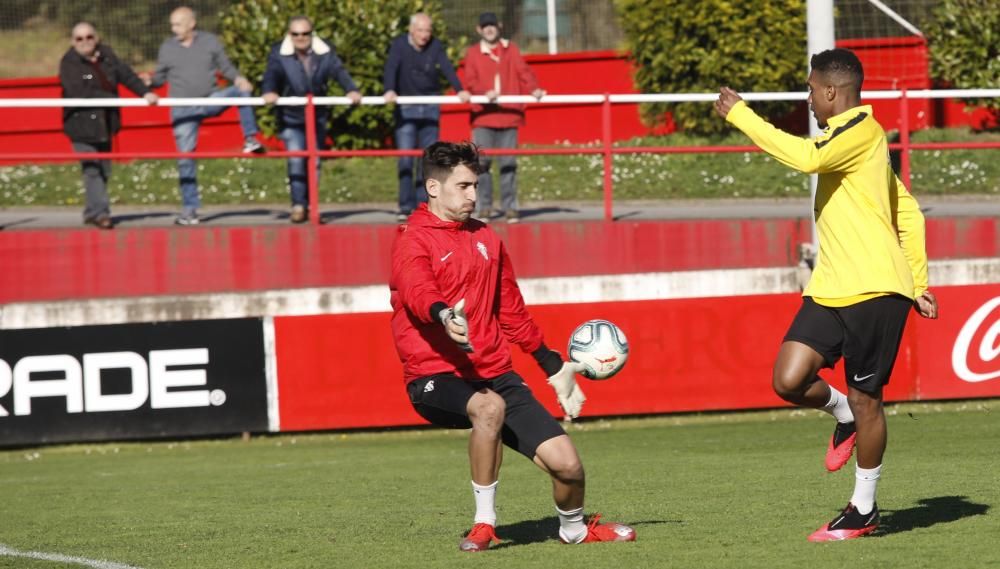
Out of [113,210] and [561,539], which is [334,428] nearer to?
[113,210]

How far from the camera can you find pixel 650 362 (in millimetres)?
13461

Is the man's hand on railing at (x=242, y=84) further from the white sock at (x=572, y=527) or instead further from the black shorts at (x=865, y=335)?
the black shorts at (x=865, y=335)

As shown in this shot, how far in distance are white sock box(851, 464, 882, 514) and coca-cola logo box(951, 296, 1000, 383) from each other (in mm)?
6889

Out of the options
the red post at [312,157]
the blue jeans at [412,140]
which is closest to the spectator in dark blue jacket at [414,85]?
the blue jeans at [412,140]

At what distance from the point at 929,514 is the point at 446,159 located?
2996 millimetres

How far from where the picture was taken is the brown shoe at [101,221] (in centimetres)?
1395

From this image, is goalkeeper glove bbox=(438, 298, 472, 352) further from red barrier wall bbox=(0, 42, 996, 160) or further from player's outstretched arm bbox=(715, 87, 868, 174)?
red barrier wall bbox=(0, 42, 996, 160)

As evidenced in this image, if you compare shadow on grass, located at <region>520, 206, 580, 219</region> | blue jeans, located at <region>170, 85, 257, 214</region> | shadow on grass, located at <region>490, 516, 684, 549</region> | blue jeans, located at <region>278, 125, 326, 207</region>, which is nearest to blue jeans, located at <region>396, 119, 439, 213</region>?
blue jeans, located at <region>278, 125, 326, 207</region>

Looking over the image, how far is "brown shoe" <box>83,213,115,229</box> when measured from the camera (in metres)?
14.0

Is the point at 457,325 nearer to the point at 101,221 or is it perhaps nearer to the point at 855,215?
the point at 855,215

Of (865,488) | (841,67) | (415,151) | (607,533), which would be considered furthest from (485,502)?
(415,151)

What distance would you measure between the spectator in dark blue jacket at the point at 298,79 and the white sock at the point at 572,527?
7.78 m

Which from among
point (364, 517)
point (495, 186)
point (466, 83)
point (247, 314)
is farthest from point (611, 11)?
point (364, 517)

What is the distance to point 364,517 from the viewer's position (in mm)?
8367
